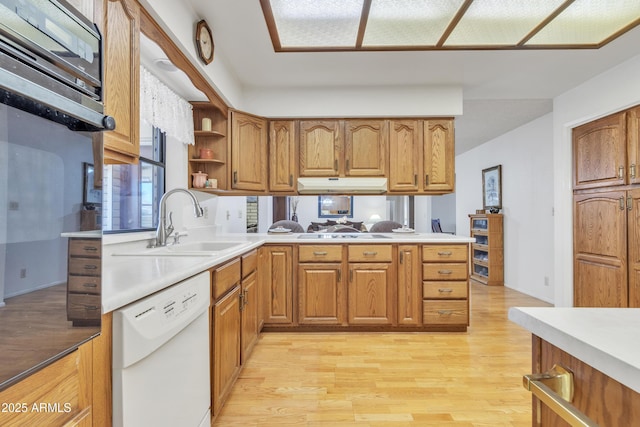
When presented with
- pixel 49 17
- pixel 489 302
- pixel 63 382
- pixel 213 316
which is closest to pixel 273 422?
pixel 213 316

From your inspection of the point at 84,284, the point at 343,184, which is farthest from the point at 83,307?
the point at 343,184

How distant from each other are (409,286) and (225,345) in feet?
5.78

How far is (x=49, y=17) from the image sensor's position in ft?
1.86

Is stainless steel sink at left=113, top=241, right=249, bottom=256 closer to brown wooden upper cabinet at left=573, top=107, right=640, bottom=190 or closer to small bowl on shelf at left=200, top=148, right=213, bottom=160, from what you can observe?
small bowl on shelf at left=200, top=148, right=213, bottom=160

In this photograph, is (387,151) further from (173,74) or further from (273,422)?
(273,422)

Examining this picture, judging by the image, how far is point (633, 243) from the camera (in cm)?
260

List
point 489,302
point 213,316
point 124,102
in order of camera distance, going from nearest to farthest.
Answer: point 124,102, point 213,316, point 489,302

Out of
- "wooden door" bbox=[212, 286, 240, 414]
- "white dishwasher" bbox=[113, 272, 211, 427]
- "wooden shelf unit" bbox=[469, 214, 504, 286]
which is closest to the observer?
"white dishwasher" bbox=[113, 272, 211, 427]

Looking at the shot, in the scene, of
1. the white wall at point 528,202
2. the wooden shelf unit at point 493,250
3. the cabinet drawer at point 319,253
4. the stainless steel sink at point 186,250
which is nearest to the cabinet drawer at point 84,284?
the stainless steel sink at point 186,250

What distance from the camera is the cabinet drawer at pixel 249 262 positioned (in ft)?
6.94

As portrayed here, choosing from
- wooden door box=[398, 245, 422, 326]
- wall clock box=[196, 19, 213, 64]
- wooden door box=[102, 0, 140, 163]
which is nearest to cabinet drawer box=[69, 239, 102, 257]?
wooden door box=[102, 0, 140, 163]

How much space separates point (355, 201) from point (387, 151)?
461 centimetres

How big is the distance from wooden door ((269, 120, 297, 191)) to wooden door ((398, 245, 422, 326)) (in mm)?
1292

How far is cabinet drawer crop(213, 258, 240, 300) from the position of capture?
1.56 metres
